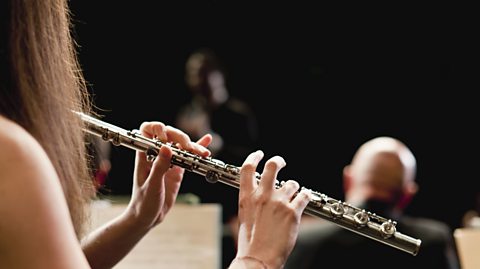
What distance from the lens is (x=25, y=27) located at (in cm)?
117

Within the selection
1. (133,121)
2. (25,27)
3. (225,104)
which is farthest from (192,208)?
(133,121)

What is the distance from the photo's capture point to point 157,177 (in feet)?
5.20

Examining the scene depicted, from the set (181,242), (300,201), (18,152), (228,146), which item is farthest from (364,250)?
(18,152)

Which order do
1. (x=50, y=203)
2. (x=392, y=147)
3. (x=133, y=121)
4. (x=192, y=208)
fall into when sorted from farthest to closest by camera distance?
(x=133, y=121)
(x=392, y=147)
(x=192, y=208)
(x=50, y=203)

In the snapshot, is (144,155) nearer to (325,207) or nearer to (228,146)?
(325,207)

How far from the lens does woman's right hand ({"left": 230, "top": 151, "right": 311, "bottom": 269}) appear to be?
4.19ft

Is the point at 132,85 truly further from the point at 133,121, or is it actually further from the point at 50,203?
the point at 50,203

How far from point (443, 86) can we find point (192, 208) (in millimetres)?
3110

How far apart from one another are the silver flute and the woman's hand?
22 millimetres

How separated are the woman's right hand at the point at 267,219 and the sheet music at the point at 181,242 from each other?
3.22 feet

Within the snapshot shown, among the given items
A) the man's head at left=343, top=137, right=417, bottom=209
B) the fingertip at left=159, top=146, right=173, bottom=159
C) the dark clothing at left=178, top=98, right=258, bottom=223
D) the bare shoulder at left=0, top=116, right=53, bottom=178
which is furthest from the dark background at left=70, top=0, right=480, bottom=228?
the bare shoulder at left=0, top=116, right=53, bottom=178

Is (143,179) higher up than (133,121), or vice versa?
(133,121)

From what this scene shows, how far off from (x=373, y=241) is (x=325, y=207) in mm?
1146

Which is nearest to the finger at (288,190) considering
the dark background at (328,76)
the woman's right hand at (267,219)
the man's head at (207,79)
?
the woman's right hand at (267,219)
